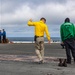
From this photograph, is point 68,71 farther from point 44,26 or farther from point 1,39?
point 1,39

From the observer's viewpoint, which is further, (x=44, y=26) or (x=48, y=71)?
(x=44, y=26)

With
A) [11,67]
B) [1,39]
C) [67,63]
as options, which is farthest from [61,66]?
[1,39]

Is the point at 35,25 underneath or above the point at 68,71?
above

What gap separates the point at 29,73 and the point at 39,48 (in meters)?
2.94

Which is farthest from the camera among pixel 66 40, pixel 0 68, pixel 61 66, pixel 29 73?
pixel 66 40

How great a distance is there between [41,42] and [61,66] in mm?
1562

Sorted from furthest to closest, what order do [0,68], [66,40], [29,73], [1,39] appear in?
[1,39]
[66,40]
[0,68]
[29,73]

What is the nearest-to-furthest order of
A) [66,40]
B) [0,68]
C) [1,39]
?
[0,68]
[66,40]
[1,39]

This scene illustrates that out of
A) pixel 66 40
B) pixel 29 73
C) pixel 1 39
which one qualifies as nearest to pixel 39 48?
pixel 66 40

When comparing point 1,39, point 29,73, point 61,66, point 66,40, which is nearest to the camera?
point 29,73

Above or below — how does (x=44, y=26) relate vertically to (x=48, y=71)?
A: above

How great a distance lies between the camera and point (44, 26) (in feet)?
42.1

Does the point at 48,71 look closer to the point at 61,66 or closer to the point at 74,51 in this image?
the point at 61,66

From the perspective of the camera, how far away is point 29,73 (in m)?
10.0
